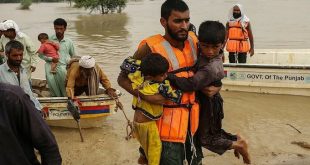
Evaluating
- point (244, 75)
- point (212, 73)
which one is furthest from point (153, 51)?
point (244, 75)

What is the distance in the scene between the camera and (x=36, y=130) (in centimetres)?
169

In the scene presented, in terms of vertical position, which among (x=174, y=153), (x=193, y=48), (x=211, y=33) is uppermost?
(x=211, y=33)

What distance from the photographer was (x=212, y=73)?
2.55m

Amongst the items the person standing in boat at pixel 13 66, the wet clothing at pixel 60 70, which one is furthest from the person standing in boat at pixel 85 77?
the person standing in boat at pixel 13 66

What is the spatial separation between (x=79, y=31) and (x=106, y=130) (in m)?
16.1

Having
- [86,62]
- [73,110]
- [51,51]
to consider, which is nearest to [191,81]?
[86,62]

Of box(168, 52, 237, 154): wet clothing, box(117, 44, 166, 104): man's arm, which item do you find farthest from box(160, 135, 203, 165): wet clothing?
box(117, 44, 166, 104): man's arm

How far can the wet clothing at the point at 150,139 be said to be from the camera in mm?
2590

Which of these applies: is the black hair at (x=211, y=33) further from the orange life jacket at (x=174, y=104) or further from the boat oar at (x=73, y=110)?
the boat oar at (x=73, y=110)

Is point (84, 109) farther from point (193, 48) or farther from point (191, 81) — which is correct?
point (191, 81)

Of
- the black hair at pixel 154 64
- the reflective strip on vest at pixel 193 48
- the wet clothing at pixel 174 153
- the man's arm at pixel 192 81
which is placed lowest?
the wet clothing at pixel 174 153

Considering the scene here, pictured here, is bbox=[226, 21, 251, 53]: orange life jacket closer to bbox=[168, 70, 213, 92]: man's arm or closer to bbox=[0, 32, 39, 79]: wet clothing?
bbox=[0, 32, 39, 79]: wet clothing

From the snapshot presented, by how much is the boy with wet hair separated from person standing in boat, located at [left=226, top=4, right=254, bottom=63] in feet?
15.5

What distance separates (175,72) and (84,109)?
3190 mm
